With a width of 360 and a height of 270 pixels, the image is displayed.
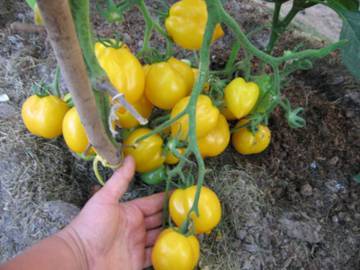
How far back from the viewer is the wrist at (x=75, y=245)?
2.99ft

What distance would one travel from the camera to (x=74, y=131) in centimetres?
95

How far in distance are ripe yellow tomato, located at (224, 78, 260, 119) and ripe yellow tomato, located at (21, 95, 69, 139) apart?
0.42 meters

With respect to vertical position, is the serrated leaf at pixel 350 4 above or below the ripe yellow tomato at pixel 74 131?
above

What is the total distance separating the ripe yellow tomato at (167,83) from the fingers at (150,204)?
0.84 feet

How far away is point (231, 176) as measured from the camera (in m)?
1.24

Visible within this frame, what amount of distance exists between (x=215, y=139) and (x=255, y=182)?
0.27 metres

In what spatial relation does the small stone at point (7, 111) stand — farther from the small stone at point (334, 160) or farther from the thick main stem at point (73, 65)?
the small stone at point (334, 160)

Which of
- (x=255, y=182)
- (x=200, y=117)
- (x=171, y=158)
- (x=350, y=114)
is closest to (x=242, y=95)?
(x=200, y=117)

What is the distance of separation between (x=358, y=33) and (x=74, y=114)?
73 cm

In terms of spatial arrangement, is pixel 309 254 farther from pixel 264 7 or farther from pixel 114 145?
pixel 264 7

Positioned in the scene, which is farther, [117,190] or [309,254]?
[309,254]

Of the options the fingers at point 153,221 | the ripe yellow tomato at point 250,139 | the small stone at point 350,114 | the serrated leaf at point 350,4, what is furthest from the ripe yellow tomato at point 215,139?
the small stone at point 350,114

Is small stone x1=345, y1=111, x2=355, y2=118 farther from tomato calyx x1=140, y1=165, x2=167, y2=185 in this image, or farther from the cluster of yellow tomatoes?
tomato calyx x1=140, y1=165, x2=167, y2=185

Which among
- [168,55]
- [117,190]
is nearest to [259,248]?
[117,190]
